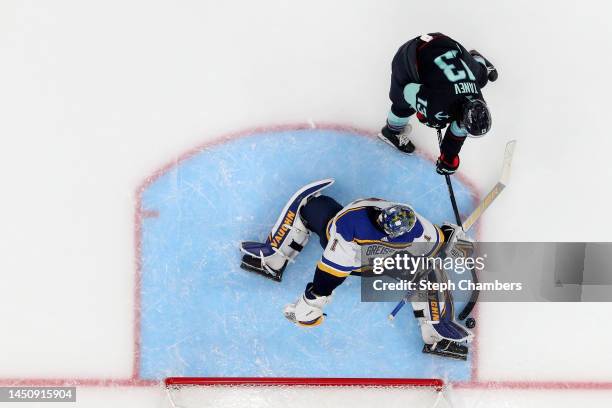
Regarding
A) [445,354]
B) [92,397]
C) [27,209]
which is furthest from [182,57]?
[445,354]

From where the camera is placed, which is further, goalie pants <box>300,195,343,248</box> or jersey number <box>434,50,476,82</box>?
goalie pants <box>300,195,343,248</box>

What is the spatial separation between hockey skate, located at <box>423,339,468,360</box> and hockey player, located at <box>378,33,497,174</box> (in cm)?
120

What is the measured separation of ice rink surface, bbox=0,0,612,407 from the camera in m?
3.67

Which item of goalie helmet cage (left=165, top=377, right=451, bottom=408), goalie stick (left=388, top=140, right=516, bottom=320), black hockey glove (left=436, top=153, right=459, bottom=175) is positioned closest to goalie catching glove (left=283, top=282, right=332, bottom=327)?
goalie helmet cage (left=165, top=377, right=451, bottom=408)

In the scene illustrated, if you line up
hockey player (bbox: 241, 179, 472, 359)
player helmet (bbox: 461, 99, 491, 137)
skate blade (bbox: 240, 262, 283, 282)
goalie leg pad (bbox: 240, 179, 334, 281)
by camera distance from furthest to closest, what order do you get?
1. skate blade (bbox: 240, 262, 283, 282)
2. goalie leg pad (bbox: 240, 179, 334, 281)
3. hockey player (bbox: 241, 179, 472, 359)
4. player helmet (bbox: 461, 99, 491, 137)

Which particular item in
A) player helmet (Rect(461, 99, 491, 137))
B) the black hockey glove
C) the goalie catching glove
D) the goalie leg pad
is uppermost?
player helmet (Rect(461, 99, 491, 137))

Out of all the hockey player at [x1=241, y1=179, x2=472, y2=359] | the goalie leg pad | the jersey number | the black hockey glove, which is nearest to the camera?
the jersey number

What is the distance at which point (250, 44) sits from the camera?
3.71 m

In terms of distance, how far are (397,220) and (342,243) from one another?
0.34 metres

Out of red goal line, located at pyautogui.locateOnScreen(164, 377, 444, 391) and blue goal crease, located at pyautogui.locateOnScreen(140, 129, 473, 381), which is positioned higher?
blue goal crease, located at pyautogui.locateOnScreen(140, 129, 473, 381)

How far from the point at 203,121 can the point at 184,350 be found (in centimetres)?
152

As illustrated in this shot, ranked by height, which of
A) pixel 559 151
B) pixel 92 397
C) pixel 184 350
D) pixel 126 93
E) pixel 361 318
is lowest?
pixel 92 397

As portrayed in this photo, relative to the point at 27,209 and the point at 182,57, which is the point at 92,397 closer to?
the point at 27,209

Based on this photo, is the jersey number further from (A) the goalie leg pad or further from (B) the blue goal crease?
(A) the goalie leg pad
